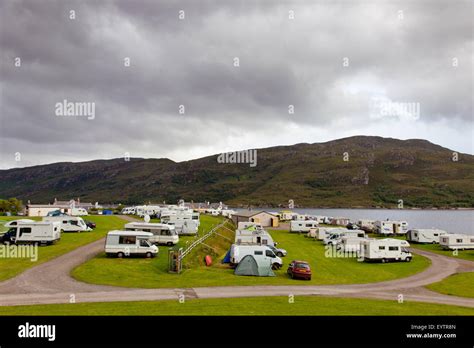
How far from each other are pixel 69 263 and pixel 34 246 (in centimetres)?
1049

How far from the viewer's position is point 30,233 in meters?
42.5

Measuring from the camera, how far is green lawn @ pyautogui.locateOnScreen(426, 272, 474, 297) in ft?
97.2

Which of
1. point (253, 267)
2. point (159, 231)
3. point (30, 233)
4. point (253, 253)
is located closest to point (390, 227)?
point (159, 231)

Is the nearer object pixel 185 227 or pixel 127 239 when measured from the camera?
pixel 127 239

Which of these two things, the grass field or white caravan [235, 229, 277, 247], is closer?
A: the grass field

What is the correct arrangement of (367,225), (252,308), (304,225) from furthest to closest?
(367,225)
(304,225)
(252,308)

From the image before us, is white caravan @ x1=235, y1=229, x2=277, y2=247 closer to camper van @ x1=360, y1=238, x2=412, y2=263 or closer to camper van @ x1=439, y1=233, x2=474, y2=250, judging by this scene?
camper van @ x1=360, y1=238, x2=412, y2=263

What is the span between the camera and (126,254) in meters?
37.9

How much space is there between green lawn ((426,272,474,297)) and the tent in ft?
42.3

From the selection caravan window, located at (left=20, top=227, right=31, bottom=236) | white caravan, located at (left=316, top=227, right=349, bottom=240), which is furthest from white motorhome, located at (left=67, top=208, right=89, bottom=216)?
white caravan, located at (left=316, top=227, right=349, bottom=240)

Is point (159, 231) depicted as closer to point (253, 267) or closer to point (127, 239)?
point (127, 239)

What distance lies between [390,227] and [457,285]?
45.1 meters

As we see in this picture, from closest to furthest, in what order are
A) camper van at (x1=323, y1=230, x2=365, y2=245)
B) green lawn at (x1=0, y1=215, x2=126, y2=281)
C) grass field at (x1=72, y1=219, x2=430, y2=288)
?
grass field at (x1=72, y1=219, x2=430, y2=288) < green lawn at (x1=0, y1=215, x2=126, y2=281) < camper van at (x1=323, y1=230, x2=365, y2=245)
